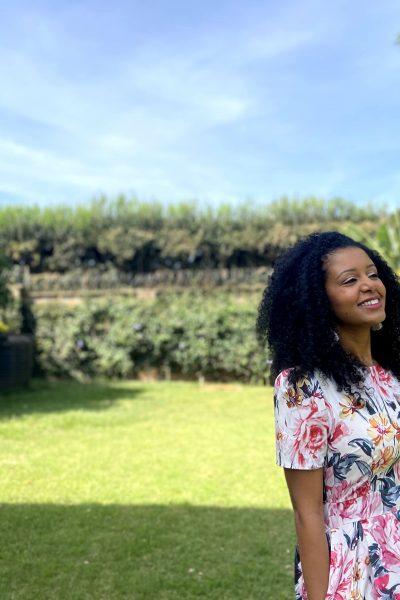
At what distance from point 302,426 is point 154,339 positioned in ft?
33.1

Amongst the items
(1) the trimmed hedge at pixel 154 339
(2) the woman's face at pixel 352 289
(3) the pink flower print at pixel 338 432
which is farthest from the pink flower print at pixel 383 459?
(1) the trimmed hedge at pixel 154 339

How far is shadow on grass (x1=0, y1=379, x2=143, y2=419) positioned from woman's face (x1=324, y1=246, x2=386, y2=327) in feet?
22.2

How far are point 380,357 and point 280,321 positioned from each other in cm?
37

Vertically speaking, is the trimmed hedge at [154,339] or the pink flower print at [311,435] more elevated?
the pink flower print at [311,435]

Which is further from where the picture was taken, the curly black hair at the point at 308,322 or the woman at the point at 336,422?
the curly black hair at the point at 308,322

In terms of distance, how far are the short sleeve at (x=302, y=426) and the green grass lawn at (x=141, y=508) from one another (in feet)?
6.60

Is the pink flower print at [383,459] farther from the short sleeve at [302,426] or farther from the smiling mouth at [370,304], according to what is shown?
the smiling mouth at [370,304]

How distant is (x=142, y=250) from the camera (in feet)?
49.1

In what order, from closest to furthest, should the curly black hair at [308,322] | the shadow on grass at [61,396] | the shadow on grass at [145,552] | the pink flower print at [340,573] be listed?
the pink flower print at [340,573] < the curly black hair at [308,322] < the shadow on grass at [145,552] < the shadow on grass at [61,396]

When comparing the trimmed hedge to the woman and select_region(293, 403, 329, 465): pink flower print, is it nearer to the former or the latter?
the woman

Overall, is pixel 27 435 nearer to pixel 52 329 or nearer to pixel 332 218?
pixel 52 329

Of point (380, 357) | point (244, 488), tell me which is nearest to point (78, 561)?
point (244, 488)

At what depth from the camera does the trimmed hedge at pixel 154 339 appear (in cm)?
1120

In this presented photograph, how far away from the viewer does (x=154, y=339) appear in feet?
37.4
